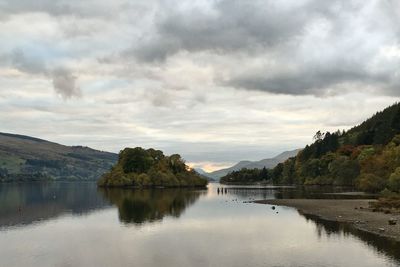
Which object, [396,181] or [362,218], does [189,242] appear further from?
[396,181]

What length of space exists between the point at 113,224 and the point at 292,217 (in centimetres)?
3436

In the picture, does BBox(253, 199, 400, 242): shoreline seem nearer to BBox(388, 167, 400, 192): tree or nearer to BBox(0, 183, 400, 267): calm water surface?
BBox(0, 183, 400, 267): calm water surface

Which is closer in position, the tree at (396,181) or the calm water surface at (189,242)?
the calm water surface at (189,242)

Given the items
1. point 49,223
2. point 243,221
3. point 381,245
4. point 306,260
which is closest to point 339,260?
point 306,260

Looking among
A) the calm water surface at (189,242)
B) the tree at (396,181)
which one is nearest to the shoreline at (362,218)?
the calm water surface at (189,242)

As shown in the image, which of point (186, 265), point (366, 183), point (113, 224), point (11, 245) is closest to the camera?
point (186, 265)

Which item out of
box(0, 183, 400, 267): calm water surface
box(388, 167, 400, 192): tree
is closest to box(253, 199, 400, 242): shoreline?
box(0, 183, 400, 267): calm water surface

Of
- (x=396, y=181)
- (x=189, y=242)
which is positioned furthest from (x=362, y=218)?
(x=396, y=181)

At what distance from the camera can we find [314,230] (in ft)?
219

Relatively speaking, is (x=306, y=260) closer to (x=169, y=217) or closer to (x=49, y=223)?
(x=169, y=217)

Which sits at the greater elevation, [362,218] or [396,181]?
[396,181]

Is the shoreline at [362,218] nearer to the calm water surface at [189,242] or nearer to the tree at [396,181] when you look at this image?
the calm water surface at [189,242]

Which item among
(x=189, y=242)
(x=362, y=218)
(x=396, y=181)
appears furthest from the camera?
(x=396, y=181)

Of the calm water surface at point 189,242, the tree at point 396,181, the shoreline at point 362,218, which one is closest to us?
the calm water surface at point 189,242
